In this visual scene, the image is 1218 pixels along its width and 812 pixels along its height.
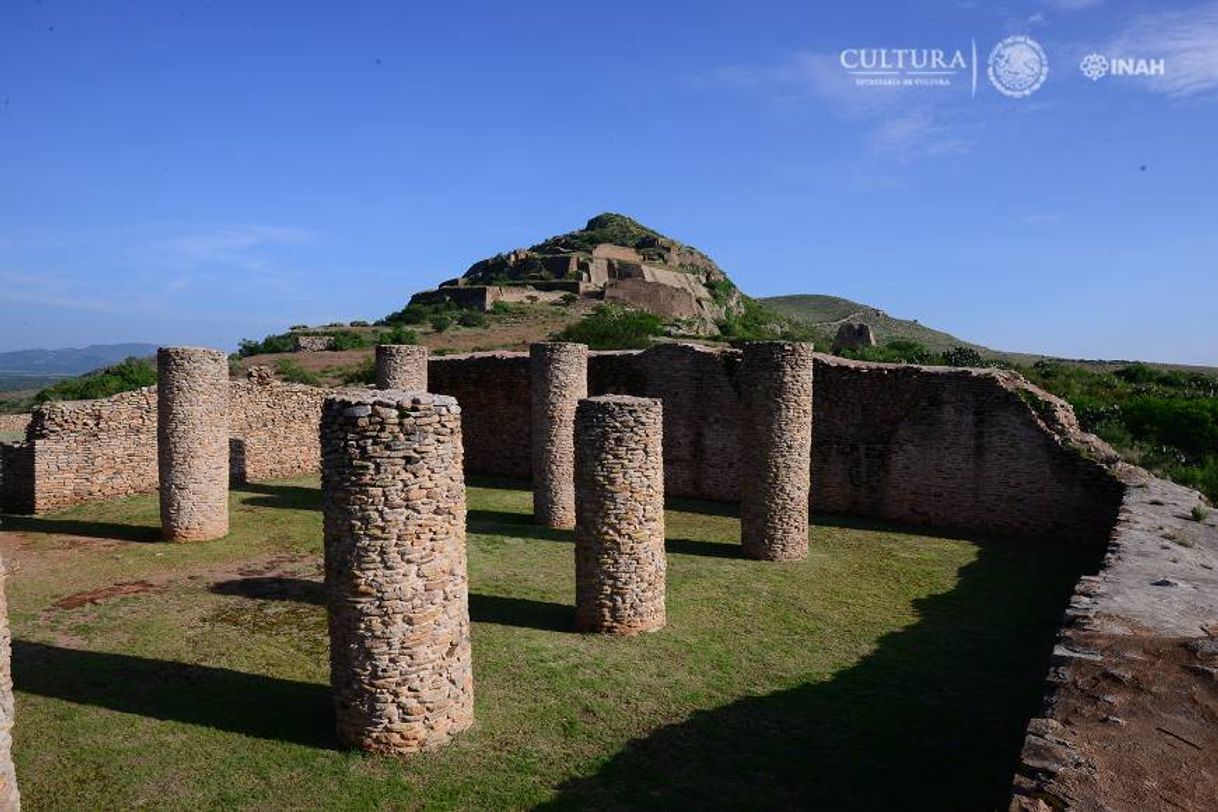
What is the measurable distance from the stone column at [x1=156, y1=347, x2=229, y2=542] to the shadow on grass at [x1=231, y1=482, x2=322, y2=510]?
8.23ft

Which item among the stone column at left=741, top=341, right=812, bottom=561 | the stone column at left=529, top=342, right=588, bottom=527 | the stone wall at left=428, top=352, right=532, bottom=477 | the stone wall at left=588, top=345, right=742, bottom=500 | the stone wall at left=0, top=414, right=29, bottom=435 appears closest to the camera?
the stone column at left=741, top=341, right=812, bottom=561

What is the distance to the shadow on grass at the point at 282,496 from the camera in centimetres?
1572

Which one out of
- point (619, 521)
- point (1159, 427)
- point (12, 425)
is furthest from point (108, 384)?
point (1159, 427)

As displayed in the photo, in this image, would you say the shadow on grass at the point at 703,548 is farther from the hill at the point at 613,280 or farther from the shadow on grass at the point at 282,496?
the hill at the point at 613,280

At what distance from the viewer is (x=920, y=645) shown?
8766 millimetres

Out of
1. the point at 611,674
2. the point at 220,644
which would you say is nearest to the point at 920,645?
the point at 611,674

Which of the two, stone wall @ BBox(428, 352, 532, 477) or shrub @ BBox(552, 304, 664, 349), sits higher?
shrub @ BBox(552, 304, 664, 349)

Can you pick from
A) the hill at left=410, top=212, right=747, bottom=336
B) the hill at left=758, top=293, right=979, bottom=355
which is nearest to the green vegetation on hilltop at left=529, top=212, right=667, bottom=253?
the hill at left=410, top=212, right=747, bottom=336

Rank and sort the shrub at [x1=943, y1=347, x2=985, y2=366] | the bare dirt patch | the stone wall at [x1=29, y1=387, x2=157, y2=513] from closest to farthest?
the bare dirt patch, the stone wall at [x1=29, y1=387, x2=157, y2=513], the shrub at [x1=943, y1=347, x2=985, y2=366]

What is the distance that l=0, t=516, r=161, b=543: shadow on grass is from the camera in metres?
13.2

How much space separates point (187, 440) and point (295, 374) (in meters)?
15.8

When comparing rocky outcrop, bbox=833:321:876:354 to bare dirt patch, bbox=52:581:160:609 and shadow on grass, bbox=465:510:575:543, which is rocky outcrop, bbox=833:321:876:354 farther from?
bare dirt patch, bbox=52:581:160:609

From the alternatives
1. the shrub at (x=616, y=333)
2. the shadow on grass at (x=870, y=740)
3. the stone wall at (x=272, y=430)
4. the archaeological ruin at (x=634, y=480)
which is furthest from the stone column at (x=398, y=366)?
the shrub at (x=616, y=333)

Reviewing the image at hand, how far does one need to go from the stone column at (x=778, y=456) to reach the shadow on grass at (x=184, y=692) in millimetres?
6882
